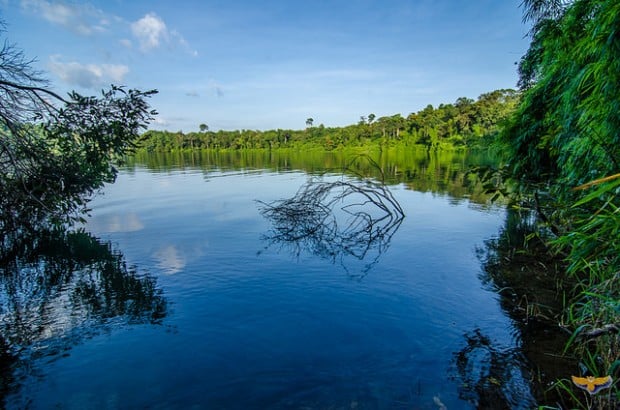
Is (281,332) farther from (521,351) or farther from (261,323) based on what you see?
(521,351)

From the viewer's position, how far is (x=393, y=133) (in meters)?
114

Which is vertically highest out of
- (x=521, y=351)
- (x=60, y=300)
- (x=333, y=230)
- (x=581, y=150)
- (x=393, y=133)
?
(x=393, y=133)

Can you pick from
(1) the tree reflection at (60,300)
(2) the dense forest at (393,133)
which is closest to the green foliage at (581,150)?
(1) the tree reflection at (60,300)

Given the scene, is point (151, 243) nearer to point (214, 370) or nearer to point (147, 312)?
point (147, 312)

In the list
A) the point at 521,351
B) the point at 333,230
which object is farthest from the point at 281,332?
the point at 333,230

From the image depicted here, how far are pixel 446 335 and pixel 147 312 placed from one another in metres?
6.81

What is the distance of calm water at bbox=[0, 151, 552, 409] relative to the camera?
17.9 ft

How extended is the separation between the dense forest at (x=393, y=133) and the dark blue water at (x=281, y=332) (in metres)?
50.0

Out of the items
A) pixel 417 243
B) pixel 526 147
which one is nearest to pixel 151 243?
pixel 417 243

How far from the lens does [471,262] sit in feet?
37.1

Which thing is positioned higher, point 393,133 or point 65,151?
point 393,133

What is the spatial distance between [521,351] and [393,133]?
11353 centimetres

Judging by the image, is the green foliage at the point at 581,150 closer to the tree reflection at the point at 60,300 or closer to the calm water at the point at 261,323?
the calm water at the point at 261,323

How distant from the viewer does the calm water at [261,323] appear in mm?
5457
